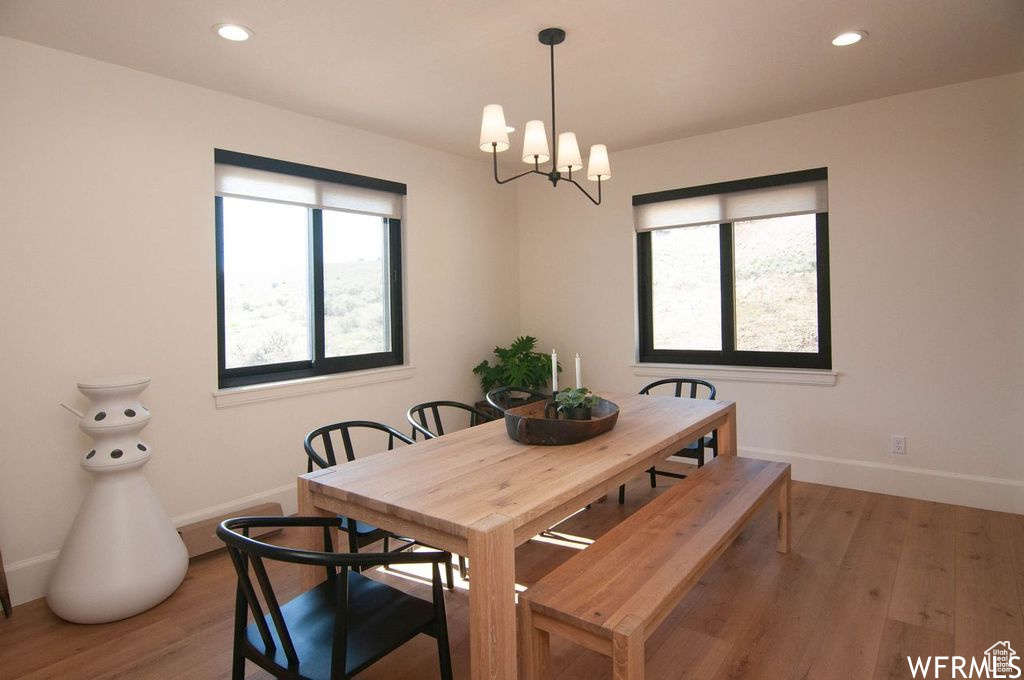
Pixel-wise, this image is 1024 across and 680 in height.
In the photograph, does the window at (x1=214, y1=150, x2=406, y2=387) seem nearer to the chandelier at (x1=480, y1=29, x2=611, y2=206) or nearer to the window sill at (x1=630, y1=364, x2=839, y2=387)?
the chandelier at (x1=480, y1=29, x2=611, y2=206)

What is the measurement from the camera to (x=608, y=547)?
195 centimetres

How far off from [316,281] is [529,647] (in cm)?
283

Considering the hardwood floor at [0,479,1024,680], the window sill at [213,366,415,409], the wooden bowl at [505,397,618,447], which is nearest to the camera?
the hardwood floor at [0,479,1024,680]

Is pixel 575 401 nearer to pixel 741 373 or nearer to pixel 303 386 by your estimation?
pixel 303 386

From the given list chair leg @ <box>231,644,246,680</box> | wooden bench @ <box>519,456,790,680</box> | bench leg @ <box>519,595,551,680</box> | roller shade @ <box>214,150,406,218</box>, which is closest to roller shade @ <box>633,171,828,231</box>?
roller shade @ <box>214,150,406,218</box>

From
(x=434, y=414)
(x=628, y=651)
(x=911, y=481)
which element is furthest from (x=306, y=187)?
(x=911, y=481)

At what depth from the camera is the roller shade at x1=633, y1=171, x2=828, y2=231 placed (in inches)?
154

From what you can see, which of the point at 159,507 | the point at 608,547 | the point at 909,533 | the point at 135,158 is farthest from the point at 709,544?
the point at 135,158

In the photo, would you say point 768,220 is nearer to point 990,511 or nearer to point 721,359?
point 721,359

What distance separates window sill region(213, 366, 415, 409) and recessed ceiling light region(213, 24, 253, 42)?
1.80m

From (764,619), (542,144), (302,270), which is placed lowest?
(764,619)

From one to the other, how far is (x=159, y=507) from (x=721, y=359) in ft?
12.1

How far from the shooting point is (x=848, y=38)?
2742mm

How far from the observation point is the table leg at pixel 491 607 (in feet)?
4.84
